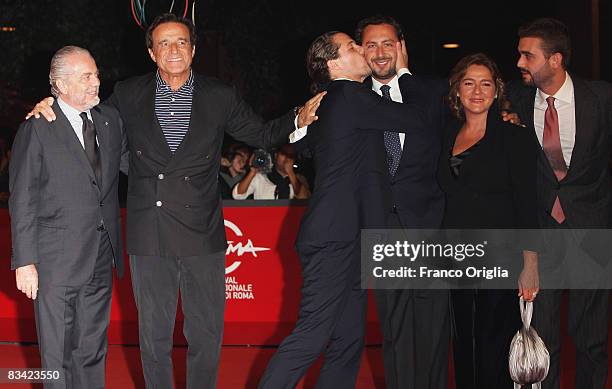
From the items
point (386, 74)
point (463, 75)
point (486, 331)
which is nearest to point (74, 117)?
point (386, 74)

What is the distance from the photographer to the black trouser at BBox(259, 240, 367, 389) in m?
4.16

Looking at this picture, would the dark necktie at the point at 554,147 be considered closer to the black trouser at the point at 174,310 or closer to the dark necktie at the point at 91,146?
the black trouser at the point at 174,310

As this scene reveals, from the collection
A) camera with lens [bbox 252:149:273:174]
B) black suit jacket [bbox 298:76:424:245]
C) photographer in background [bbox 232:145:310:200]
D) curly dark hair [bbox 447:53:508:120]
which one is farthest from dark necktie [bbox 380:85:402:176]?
camera with lens [bbox 252:149:273:174]

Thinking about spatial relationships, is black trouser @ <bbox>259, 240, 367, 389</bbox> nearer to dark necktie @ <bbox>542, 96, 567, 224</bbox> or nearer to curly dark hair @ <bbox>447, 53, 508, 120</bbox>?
curly dark hair @ <bbox>447, 53, 508, 120</bbox>

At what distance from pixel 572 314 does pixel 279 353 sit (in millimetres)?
1357

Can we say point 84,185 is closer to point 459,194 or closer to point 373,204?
point 373,204

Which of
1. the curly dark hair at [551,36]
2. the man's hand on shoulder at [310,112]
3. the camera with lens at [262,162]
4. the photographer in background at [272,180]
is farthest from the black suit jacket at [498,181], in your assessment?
the camera with lens at [262,162]

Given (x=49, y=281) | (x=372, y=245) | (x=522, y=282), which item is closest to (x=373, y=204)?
(x=372, y=245)

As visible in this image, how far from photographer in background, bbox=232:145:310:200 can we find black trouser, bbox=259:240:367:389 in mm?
3484

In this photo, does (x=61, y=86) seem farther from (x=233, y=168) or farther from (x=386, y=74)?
(x=233, y=168)

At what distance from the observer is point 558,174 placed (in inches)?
175

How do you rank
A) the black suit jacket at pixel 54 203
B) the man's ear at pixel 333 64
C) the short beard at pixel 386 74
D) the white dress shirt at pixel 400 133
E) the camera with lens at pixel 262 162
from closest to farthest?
the black suit jacket at pixel 54 203, the man's ear at pixel 333 64, the white dress shirt at pixel 400 133, the short beard at pixel 386 74, the camera with lens at pixel 262 162

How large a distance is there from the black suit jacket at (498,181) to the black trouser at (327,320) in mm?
494

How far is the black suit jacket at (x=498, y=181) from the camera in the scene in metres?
4.14
